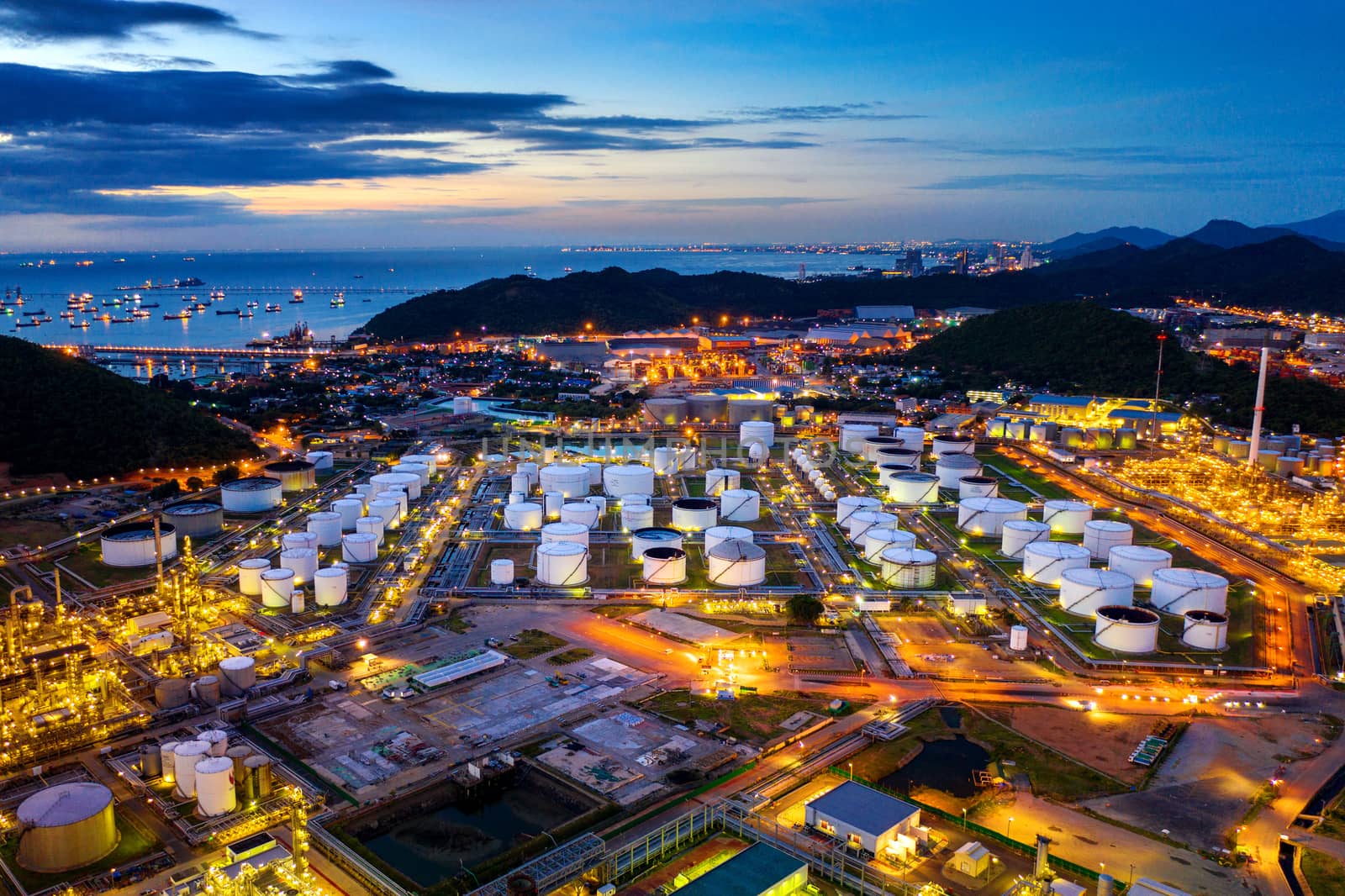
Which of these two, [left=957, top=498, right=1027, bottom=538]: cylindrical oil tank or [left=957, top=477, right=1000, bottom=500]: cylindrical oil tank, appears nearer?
[left=957, top=498, right=1027, bottom=538]: cylindrical oil tank

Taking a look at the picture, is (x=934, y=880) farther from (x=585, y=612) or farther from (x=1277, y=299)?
(x=1277, y=299)

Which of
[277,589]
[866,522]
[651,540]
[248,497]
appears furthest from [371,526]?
[866,522]

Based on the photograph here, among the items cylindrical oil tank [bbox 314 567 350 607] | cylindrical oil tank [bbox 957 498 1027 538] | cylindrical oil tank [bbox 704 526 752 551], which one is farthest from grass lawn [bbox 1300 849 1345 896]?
cylindrical oil tank [bbox 314 567 350 607]

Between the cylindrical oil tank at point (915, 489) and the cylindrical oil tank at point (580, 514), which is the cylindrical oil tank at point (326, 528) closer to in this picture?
the cylindrical oil tank at point (580, 514)

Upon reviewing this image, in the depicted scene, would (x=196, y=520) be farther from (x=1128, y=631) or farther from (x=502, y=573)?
(x=1128, y=631)

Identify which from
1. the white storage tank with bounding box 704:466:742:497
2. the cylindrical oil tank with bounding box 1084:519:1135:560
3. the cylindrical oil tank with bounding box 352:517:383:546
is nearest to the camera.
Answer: the cylindrical oil tank with bounding box 1084:519:1135:560

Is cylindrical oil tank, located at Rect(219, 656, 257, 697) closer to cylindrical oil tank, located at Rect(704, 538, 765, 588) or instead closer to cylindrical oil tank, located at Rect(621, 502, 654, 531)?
cylindrical oil tank, located at Rect(704, 538, 765, 588)

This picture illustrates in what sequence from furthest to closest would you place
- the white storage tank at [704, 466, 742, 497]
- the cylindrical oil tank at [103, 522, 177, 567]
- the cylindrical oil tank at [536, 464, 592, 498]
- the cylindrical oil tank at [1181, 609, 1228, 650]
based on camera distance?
the white storage tank at [704, 466, 742, 497]
the cylindrical oil tank at [536, 464, 592, 498]
the cylindrical oil tank at [103, 522, 177, 567]
the cylindrical oil tank at [1181, 609, 1228, 650]
